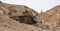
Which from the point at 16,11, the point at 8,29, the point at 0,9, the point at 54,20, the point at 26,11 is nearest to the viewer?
the point at 8,29

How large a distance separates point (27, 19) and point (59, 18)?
27.6 ft

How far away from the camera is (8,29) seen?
11.7 meters

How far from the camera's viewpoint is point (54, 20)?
26.2 m

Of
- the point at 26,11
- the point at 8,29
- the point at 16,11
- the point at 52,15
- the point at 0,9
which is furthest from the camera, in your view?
the point at 52,15

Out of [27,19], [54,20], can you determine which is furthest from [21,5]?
[54,20]

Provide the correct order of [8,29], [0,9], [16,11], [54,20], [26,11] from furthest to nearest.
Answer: [54,20] → [26,11] → [16,11] → [0,9] → [8,29]

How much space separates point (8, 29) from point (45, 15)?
55.7 ft

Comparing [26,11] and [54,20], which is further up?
[26,11]

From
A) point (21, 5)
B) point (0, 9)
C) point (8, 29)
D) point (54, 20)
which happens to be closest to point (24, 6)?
point (21, 5)

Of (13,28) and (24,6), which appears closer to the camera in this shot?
(13,28)

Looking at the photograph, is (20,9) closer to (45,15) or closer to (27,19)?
(27,19)

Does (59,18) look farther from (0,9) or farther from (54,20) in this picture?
(0,9)

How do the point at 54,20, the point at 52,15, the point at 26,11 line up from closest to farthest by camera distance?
the point at 26,11 < the point at 54,20 < the point at 52,15

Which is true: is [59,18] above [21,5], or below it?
below
